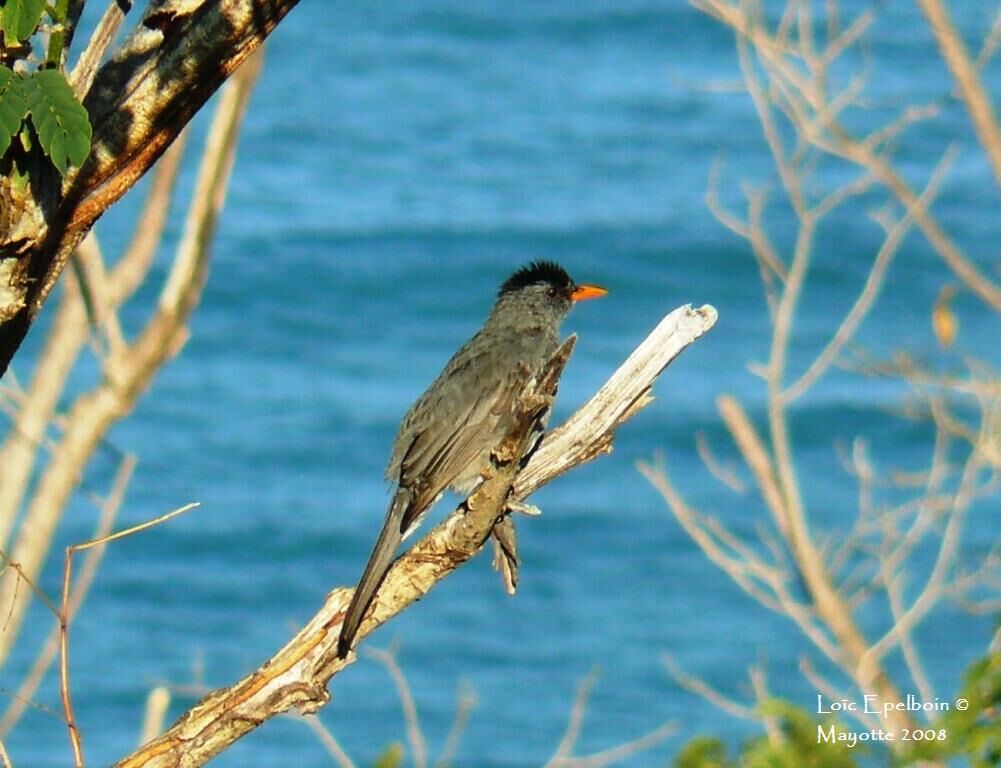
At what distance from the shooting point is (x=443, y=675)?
50.4 feet

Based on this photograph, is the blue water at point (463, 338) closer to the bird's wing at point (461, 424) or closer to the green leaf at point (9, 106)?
the bird's wing at point (461, 424)

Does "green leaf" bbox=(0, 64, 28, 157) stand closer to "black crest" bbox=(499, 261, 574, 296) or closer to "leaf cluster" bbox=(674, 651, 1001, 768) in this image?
"leaf cluster" bbox=(674, 651, 1001, 768)

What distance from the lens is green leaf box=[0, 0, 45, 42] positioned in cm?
371

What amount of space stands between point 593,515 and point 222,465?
12.1 ft

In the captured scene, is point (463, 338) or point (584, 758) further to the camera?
point (463, 338)

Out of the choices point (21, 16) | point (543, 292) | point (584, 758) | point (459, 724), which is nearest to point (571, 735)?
point (459, 724)

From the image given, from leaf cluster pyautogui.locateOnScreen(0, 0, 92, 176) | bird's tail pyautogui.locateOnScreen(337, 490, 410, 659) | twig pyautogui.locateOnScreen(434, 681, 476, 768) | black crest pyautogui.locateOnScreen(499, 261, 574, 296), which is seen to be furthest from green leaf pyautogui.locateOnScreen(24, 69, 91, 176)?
black crest pyautogui.locateOnScreen(499, 261, 574, 296)

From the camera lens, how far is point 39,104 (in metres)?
3.80

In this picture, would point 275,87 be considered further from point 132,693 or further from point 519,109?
point 132,693

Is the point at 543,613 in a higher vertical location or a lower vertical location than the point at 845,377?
lower

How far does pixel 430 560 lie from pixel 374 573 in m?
0.29

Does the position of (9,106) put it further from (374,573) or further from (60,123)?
(374,573)

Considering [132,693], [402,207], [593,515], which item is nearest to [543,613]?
[593,515]

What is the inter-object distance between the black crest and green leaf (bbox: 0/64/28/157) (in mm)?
3966
